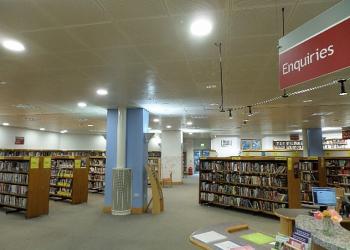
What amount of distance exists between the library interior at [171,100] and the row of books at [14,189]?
2.3 inches

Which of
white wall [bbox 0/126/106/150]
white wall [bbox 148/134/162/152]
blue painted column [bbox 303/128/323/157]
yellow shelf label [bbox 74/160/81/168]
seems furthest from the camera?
white wall [bbox 148/134/162/152]

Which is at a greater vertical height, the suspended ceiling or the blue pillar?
the suspended ceiling

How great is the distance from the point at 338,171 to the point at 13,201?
35.3ft

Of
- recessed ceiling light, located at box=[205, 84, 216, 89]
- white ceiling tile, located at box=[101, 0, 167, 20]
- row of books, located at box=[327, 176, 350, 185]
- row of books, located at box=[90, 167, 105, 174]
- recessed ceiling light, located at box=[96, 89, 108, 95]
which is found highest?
white ceiling tile, located at box=[101, 0, 167, 20]

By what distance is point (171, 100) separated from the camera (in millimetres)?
7184

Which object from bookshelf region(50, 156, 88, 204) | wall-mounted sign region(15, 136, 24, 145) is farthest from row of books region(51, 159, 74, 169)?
wall-mounted sign region(15, 136, 24, 145)

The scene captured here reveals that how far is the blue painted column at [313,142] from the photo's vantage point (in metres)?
13.6

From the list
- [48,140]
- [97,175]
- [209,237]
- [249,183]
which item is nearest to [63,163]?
[97,175]

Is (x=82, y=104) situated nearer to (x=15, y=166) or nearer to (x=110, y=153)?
(x=110, y=153)

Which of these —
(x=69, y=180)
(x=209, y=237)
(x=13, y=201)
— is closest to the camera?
(x=209, y=237)

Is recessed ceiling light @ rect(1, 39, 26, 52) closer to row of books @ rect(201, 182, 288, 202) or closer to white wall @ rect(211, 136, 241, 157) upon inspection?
row of books @ rect(201, 182, 288, 202)

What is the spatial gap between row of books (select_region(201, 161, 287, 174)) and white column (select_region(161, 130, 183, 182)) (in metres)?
5.64

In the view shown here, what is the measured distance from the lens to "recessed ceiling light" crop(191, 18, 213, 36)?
2.97 m

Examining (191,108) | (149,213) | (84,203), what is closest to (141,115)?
(191,108)
